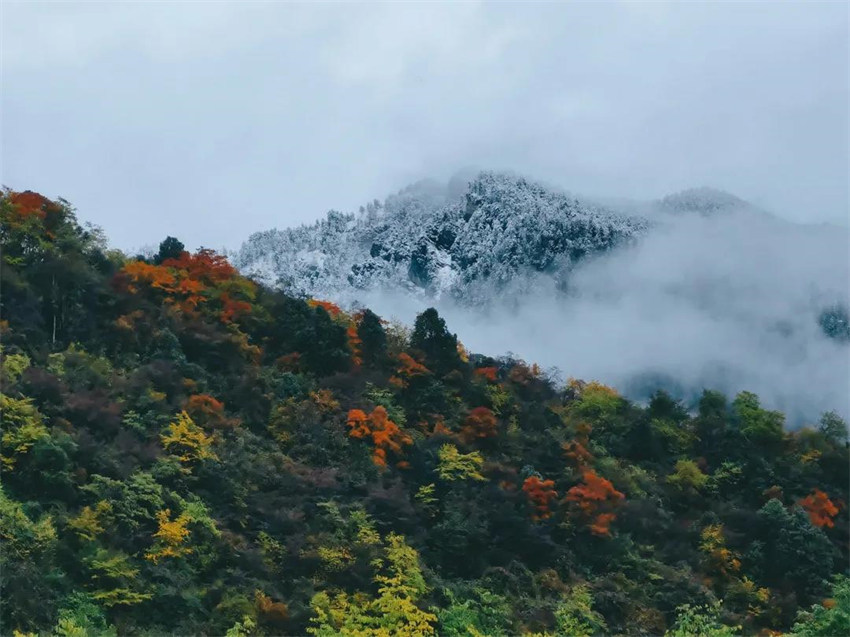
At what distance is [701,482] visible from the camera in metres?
32.4

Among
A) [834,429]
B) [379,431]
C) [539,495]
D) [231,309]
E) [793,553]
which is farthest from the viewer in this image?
[834,429]

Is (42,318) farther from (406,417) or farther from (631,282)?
(631,282)

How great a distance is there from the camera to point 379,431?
1115 inches

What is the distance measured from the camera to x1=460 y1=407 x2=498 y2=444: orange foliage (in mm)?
29906

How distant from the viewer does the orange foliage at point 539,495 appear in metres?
27.3

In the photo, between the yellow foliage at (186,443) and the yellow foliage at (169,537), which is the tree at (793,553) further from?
the yellow foliage at (169,537)

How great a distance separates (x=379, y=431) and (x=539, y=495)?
4.57 metres

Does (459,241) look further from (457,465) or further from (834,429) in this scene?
(457,465)

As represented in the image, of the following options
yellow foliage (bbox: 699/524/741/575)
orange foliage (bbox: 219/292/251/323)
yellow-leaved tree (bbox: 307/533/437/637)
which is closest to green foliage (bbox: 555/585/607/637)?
yellow-leaved tree (bbox: 307/533/437/637)

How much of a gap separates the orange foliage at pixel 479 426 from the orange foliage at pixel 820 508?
9.63 m

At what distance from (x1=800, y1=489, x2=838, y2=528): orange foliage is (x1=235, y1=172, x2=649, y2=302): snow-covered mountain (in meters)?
55.8

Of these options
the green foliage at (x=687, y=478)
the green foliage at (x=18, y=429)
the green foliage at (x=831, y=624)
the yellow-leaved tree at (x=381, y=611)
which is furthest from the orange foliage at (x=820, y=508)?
the green foliage at (x=18, y=429)

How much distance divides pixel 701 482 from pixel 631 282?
58.9 meters

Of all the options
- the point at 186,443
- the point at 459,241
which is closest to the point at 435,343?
the point at 186,443
